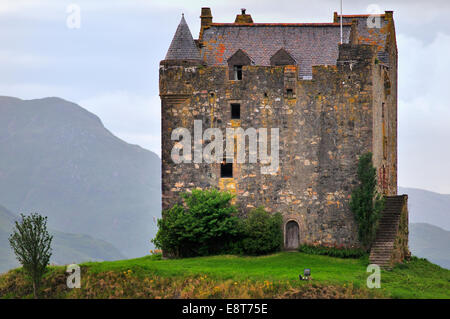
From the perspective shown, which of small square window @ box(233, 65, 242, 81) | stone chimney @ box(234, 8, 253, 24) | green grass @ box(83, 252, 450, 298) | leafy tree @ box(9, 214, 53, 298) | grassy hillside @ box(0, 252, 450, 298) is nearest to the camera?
grassy hillside @ box(0, 252, 450, 298)

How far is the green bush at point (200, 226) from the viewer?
50562 mm

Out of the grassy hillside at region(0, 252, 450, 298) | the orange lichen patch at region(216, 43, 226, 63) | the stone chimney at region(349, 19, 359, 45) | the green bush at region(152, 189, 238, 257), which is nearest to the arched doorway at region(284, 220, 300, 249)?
the grassy hillside at region(0, 252, 450, 298)

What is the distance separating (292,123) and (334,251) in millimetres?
8236

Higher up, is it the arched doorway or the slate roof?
the slate roof

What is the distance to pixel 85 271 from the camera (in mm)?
45969

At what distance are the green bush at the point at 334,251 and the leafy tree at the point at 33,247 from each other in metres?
15.8

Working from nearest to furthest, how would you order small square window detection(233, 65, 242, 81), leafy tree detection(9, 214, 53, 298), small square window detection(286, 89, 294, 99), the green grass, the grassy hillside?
the grassy hillside, the green grass, leafy tree detection(9, 214, 53, 298), small square window detection(286, 89, 294, 99), small square window detection(233, 65, 242, 81)

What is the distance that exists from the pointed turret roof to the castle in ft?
0.21

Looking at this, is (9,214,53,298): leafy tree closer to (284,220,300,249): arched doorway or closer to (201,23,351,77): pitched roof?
(284,220,300,249): arched doorway

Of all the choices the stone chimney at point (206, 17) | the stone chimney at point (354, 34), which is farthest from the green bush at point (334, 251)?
the stone chimney at point (206, 17)

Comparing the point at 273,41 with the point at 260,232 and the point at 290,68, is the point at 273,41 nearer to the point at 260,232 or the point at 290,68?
the point at 290,68

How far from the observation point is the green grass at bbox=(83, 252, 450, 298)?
43344mm
